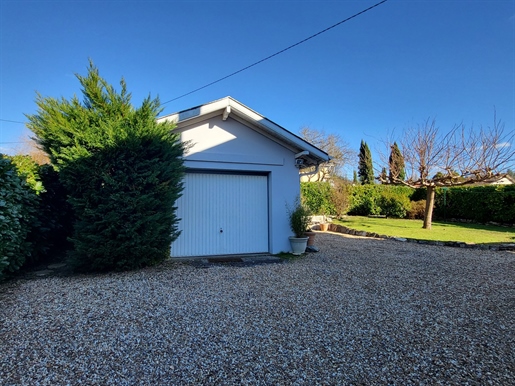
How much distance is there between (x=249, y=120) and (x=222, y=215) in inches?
109

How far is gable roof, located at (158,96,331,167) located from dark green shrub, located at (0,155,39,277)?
117 inches

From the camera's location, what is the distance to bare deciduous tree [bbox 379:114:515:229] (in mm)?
12375

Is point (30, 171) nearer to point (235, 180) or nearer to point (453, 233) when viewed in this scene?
point (235, 180)

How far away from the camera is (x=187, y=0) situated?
28.8 ft

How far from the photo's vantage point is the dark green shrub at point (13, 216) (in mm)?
4461

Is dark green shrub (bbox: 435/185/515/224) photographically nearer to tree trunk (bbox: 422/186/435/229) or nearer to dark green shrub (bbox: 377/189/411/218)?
dark green shrub (bbox: 377/189/411/218)

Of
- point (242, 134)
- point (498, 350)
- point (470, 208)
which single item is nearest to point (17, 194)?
point (242, 134)

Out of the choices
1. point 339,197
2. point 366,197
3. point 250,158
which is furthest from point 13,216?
point 366,197

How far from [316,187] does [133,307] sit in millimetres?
15137

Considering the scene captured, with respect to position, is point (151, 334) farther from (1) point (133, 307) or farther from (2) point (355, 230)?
(2) point (355, 230)

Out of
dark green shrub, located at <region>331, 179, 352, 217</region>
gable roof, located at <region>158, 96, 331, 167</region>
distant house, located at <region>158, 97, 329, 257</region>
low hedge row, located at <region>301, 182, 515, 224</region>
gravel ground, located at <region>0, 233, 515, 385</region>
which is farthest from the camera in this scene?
dark green shrub, located at <region>331, 179, 352, 217</region>

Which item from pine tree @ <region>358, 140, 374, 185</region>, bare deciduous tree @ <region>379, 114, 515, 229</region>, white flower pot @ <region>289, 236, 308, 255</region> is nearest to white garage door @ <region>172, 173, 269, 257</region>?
white flower pot @ <region>289, 236, 308, 255</region>

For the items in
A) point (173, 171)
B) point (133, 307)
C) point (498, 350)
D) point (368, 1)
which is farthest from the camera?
point (368, 1)

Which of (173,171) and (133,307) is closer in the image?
(133,307)
